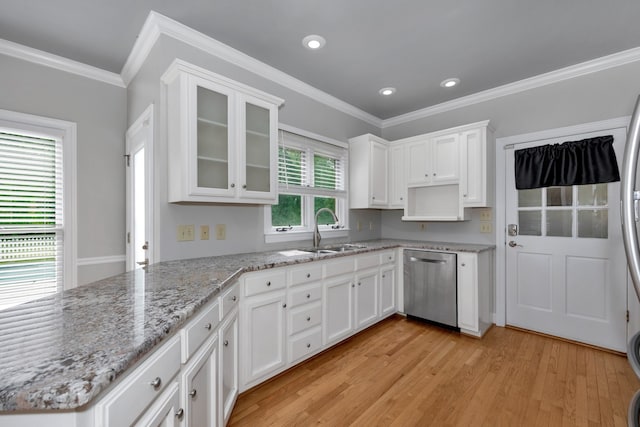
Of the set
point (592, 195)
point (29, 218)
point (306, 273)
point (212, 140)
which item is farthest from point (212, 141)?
point (592, 195)

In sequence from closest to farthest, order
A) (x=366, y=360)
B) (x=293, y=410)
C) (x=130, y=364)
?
1. (x=130, y=364)
2. (x=293, y=410)
3. (x=366, y=360)

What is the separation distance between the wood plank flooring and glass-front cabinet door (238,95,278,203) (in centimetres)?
148

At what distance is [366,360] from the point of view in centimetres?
244

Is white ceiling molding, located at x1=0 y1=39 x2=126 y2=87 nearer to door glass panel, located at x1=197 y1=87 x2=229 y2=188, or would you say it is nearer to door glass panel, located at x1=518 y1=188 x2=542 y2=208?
door glass panel, located at x1=197 y1=87 x2=229 y2=188

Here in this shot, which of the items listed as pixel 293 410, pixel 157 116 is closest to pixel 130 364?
pixel 293 410

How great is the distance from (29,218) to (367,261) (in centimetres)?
302

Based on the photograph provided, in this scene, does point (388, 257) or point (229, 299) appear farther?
point (388, 257)

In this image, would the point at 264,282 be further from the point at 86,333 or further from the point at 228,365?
the point at 86,333

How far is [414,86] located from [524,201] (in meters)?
1.73

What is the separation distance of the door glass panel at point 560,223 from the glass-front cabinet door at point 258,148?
9.20 feet

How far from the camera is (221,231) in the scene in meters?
2.42

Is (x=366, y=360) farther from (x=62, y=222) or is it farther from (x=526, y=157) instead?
(x=62, y=222)

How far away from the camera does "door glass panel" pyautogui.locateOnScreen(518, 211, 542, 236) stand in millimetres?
2986

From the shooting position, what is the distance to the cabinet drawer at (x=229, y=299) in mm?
1550
